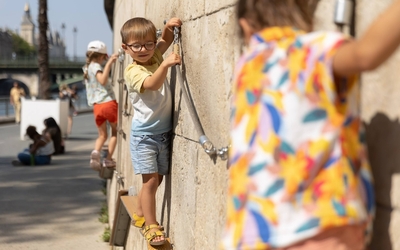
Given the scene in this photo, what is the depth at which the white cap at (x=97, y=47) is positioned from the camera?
22.5 feet

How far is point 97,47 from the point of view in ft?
22.6

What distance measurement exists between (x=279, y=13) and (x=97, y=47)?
215 inches

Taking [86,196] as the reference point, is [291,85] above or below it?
above

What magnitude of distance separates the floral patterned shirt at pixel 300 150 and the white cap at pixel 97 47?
5.43 m

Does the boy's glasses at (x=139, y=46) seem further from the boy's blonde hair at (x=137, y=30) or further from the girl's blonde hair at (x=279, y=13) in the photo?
the girl's blonde hair at (x=279, y=13)

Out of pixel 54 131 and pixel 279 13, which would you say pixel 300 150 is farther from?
pixel 54 131

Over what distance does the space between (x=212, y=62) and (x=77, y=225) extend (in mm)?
6224

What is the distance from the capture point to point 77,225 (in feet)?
28.4

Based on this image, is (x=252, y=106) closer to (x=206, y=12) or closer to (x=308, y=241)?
(x=308, y=241)

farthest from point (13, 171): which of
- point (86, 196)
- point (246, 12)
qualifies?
point (246, 12)

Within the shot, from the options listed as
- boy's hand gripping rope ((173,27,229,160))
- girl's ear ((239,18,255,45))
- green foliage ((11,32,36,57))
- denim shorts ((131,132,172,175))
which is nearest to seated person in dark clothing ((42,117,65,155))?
denim shorts ((131,132,172,175))

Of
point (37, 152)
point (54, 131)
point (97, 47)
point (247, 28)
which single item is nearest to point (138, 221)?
point (247, 28)

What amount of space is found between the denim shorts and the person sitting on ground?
10773 millimetres

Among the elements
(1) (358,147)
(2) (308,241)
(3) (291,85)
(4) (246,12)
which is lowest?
(2) (308,241)
